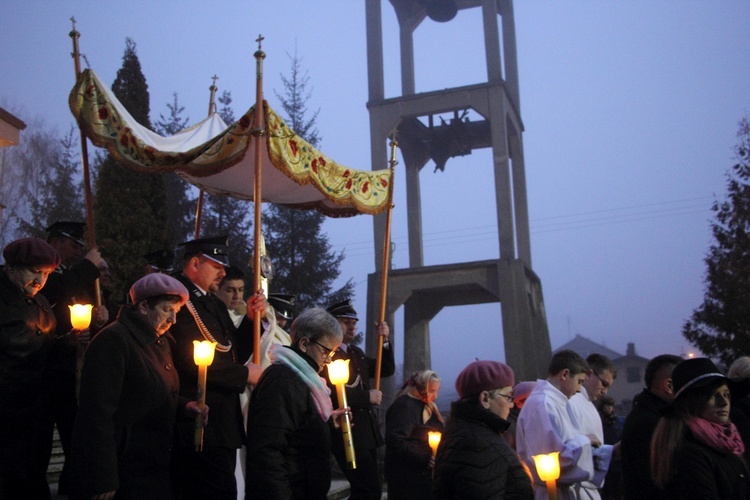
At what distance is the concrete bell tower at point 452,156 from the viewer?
17.0 metres

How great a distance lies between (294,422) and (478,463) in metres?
0.98

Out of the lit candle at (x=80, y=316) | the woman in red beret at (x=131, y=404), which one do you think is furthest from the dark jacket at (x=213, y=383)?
the lit candle at (x=80, y=316)

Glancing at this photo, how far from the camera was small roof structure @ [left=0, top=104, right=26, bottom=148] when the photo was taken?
9062 mm

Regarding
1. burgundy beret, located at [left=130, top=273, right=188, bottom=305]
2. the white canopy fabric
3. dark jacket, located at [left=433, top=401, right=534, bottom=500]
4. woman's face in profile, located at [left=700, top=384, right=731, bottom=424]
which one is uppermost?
the white canopy fabric

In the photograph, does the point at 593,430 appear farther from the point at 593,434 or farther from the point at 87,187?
the point at 87,187

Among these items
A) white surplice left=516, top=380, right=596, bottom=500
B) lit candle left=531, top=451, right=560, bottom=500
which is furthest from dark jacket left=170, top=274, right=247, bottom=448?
white surplice left=516, top=380, right=596, bottom=500

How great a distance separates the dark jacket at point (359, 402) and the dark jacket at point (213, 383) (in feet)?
5.24

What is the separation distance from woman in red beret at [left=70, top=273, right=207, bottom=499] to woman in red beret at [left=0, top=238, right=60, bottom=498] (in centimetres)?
76

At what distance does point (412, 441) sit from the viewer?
688 centimetres

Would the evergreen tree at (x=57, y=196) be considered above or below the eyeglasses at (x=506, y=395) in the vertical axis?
above

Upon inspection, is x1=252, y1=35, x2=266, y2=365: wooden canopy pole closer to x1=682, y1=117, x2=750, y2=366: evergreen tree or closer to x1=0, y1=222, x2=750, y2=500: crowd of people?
x1=0, y1=222, x2=750, y2=500: crowd of people

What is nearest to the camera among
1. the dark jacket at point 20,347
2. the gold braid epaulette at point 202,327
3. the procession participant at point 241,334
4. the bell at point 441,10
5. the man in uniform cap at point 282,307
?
the dark jacket at point 20,347

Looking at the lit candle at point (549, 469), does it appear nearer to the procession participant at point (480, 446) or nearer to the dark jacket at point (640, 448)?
the procession participant at point (480, 446)

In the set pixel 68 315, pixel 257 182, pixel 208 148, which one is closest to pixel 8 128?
pixel 208 148
